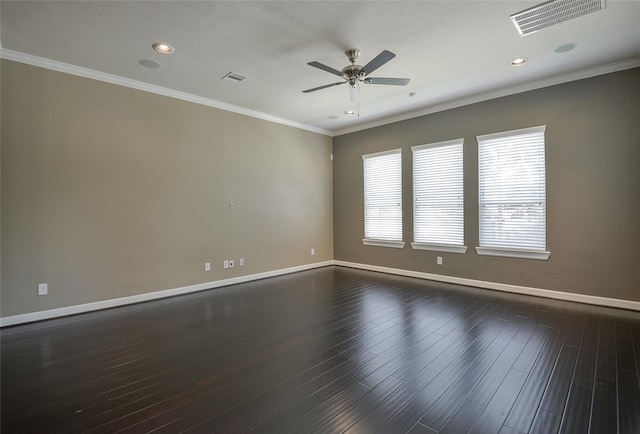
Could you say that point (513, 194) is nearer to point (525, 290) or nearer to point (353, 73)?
point (525, 290)

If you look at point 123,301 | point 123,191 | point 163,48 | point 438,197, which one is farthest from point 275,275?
point 163,48

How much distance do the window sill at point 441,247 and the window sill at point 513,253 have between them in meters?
0.27

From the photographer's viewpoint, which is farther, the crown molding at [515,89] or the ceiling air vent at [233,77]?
the ceiling air vent at [233,77]

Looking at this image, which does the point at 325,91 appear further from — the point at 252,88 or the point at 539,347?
the point at 539,347

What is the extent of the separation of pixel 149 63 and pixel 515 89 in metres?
5.00

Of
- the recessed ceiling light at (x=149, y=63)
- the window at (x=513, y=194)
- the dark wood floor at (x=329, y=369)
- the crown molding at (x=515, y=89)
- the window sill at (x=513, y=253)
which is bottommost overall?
the dark wood floor at (x=329, y=369)

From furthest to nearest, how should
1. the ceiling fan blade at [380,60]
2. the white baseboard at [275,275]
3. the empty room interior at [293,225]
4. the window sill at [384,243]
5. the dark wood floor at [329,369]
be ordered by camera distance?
the window sill at [384,243] → the white baseboard at [275,275] → the ceiling fan blade at [380,60] → the empty room interior at [293,225] → the dark wood floor at [329,369]

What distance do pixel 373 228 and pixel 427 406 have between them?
14.7ft

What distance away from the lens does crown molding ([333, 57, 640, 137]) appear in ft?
12.2

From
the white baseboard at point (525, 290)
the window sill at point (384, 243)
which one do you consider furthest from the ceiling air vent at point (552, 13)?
the window sill at point (384, 243)

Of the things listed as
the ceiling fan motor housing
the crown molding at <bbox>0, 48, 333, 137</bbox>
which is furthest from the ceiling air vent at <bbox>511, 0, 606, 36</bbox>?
the crown molding at <bbox>0, 48, 333, 137</bbox>

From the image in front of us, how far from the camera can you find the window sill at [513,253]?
4242 mm

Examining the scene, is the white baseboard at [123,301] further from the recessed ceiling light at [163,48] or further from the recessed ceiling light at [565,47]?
the recessed ceiling light at [565,47]

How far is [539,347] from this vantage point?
8.95 feet
